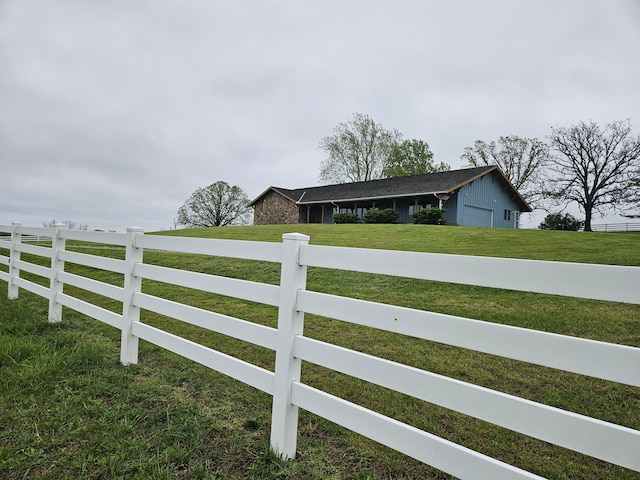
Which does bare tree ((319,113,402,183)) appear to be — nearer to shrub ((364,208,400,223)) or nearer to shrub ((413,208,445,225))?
shrub ((364,208,400,223))

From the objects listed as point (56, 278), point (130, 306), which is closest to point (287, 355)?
point (130, 306)

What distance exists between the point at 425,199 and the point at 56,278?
22121 mm

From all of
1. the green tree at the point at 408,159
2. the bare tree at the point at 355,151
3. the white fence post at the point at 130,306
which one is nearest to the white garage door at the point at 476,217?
the green tree at the point at 408,159

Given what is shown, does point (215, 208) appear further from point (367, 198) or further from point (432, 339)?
A: point (432, 339)

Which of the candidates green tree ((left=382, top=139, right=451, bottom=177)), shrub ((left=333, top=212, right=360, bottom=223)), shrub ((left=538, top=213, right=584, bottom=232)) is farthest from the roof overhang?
green tree ((left=382, top=139, right=451, bottom=177))

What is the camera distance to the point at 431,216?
2114 cm

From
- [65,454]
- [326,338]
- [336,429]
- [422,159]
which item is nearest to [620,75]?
[326,338]

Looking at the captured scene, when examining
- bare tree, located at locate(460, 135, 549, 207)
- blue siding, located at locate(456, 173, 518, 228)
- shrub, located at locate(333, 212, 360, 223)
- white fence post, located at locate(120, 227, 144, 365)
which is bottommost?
white fence post, located at locate(120, 227, 144, 365)

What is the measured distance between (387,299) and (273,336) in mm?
3916

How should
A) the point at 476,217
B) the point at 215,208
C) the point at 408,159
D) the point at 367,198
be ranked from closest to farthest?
the point at 476,217 → the point at 367,198 → the point at 408,159 → the point at 215,208

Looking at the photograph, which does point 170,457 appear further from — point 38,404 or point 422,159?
point 422,159

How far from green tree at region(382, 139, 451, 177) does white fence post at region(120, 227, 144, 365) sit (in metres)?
36.1

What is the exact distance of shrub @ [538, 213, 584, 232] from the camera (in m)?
25.5

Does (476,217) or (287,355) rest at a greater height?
(476,217)
